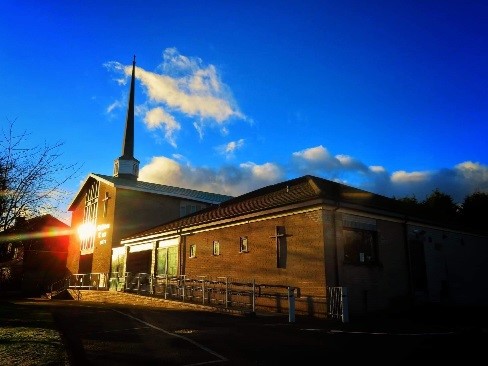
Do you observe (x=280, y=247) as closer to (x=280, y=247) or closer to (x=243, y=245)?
(x=280, y=247)

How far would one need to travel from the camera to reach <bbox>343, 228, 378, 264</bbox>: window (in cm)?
1683


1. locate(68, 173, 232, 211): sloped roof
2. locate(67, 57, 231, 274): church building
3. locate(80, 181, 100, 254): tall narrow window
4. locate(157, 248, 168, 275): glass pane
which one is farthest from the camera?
locate(80, 181, 100, 254): tall narrow window

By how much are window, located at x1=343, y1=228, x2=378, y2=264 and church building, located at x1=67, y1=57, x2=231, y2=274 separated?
20.5 m

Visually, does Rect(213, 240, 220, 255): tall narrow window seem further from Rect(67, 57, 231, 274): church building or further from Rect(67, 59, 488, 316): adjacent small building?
Rect(67, 57, 231, 274): church building

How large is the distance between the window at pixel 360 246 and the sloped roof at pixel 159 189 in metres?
20.5

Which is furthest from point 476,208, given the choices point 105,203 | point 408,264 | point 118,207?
point 105,203

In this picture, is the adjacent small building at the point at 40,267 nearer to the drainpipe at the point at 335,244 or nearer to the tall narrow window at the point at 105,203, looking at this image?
the tall narrow window at the point at 105,203

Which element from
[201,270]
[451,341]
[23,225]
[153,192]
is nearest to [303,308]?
[451,341]

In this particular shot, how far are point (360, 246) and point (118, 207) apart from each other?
21.6m

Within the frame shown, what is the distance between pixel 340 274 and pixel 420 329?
399cm

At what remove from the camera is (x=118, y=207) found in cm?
3272

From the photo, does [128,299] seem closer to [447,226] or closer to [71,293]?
[71,293]

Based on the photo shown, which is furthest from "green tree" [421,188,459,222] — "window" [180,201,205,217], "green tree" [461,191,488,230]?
"window" [180,201,205,217]

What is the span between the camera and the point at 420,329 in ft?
39.8
